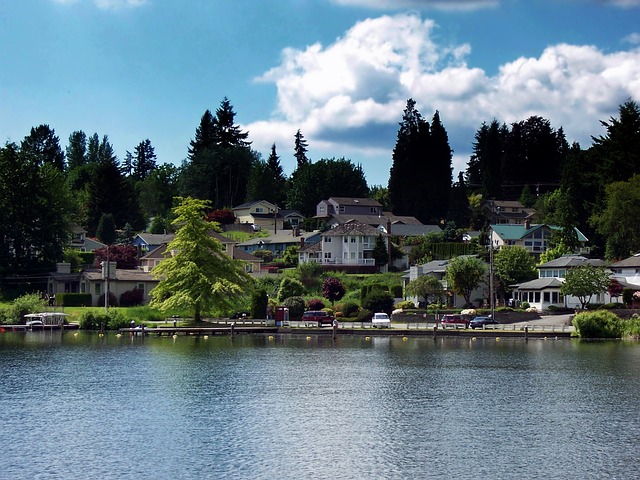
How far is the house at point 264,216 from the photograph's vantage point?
174500mm

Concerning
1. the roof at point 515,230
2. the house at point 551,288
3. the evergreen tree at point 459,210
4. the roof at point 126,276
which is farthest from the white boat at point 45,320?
the evergreen tree at point 459,210

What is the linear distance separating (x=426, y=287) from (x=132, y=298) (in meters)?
32.4

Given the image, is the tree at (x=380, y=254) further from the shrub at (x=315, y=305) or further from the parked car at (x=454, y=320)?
the parked car at (x=454, y=320)

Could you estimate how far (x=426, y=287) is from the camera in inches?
4168

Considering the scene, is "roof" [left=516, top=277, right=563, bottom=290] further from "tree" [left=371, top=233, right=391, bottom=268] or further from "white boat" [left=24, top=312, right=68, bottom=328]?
"white boat" [left=24, top=312, right=68, bottom=328]

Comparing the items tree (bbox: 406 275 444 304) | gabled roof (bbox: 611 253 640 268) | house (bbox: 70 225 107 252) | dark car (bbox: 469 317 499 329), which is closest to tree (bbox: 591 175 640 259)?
gabled roof (bbox: 611 253 640 268)

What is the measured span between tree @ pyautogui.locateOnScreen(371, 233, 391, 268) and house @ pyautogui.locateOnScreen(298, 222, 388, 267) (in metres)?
0.83

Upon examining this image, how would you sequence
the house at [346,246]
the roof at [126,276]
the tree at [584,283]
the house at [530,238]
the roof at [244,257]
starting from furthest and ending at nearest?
the house at [530,238] < the house at [346,246] < the roof at [244,257] < the roof at [126,276] < the tree at [584,283]

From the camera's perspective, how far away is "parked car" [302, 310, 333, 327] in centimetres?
9781

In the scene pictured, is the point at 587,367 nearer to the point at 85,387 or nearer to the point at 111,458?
the point at 85,387

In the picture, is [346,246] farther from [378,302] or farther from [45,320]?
[45,320]

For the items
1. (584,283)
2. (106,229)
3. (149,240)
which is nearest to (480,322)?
(584,283)

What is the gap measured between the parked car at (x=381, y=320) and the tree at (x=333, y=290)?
1639 cm

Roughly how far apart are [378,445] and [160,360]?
3248cm
